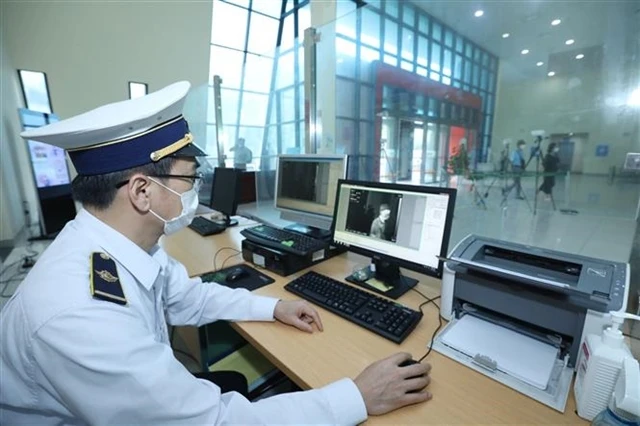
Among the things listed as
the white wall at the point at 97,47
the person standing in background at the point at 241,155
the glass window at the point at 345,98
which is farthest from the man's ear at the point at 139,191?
the white wall at the point at 97,47

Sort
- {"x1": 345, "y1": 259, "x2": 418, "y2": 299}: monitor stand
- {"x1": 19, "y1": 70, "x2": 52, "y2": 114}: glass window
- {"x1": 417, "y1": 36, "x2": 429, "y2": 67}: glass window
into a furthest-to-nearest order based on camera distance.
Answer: {"x1": 19, "y1": 70, "x2": 52, "y2": 114}: glass window, {"x1": 417, "y1": 36, "x2": 429, "y2": 67}: glass window, {"x1": 345, "y1": 259, "x2": 418, "y2": 299}: monitor stand

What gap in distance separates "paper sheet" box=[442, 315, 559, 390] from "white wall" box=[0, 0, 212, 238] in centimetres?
556

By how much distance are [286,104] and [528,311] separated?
3.32 m

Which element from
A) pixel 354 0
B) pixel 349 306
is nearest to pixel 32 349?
pixel 349 306

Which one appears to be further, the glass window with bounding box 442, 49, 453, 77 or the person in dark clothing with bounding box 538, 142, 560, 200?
the glass window with bounding box 442, 49, 453, 77

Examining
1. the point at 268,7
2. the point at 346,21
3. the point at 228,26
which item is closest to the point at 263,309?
the point at 346,21

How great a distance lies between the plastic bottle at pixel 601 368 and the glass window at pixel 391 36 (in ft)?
13.2

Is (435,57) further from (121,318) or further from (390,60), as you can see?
(121,318)

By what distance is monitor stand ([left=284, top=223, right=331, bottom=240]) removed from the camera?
1584mm

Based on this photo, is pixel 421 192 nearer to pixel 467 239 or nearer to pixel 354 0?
pixel 467 239

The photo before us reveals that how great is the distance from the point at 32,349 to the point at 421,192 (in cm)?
106

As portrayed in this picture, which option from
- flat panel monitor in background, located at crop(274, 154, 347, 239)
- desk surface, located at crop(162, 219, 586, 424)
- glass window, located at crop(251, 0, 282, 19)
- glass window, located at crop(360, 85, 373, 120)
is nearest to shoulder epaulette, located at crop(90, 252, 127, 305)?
desk surface, located at crop(162, 219, 586, 424)

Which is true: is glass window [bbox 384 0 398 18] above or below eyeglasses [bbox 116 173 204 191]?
above

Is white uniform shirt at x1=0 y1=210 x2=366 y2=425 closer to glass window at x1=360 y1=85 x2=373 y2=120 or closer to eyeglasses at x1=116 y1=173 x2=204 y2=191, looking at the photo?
eyeglasses at x1=116 y1=173 x2=204 y2=191
